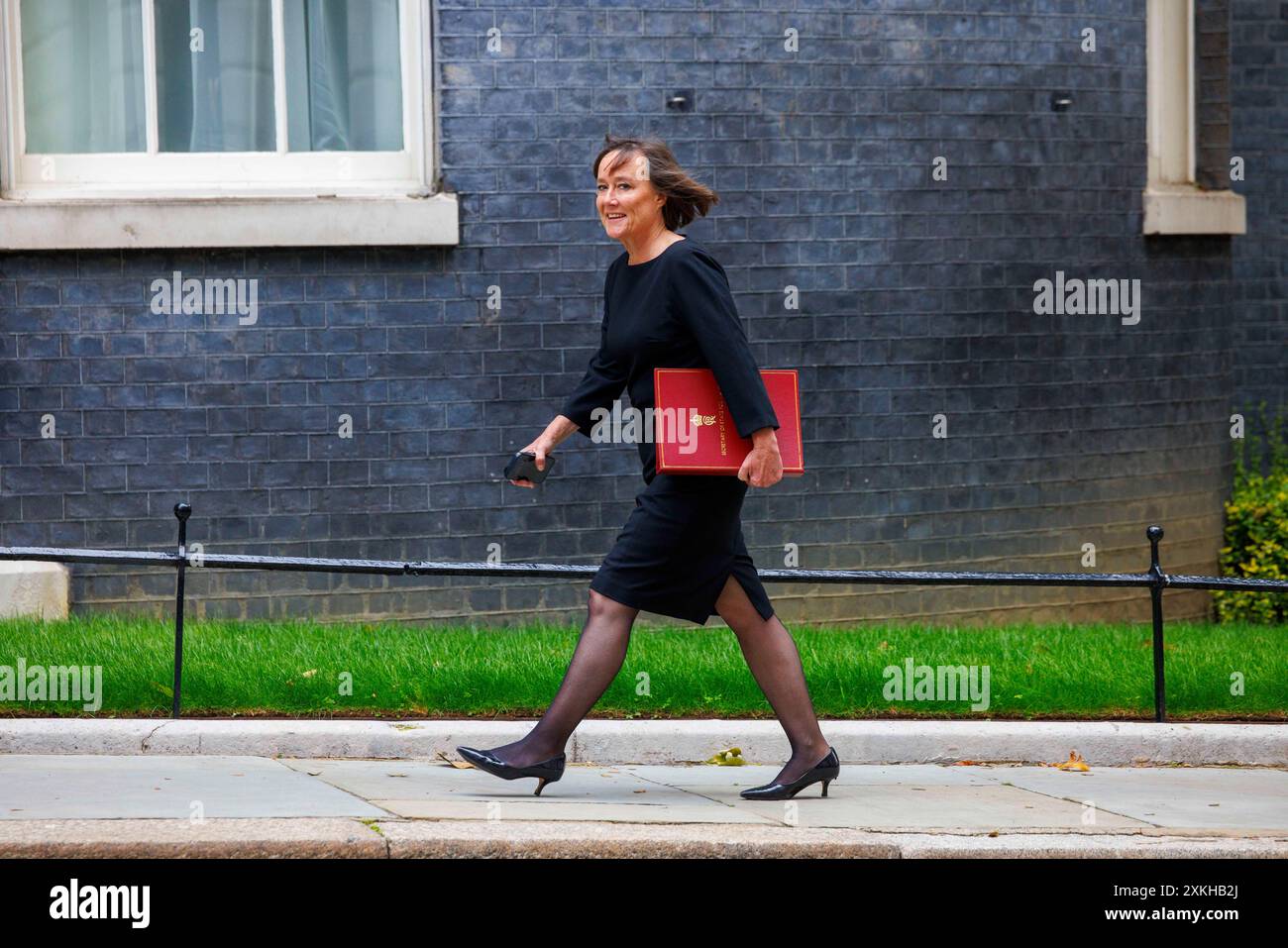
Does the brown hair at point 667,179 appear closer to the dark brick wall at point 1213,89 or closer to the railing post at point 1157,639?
the railing post at point 1157,639

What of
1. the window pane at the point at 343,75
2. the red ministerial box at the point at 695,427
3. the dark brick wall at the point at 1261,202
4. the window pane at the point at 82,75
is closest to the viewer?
the red ministerial box at the point at 695,427

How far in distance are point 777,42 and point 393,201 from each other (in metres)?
2.29

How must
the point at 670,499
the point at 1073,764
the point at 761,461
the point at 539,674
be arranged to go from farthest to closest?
1. the point at 539,674
2. the point at 1073,764
3. the point at 670,499
4. the point at 761,461

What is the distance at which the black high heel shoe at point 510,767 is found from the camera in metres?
5.41

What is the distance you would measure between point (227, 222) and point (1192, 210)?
5864 mm

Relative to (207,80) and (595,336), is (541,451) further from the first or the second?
(207,80)

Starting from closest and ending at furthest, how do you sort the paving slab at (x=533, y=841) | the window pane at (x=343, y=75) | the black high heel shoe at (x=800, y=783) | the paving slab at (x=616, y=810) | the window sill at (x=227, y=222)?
the paving slab at (x=533, y=841), the paving slab at (x=616, y=810), the black high heel shoe at (x=800, y=783), the window sill at (x=227, y=222), the window pane at (x=343, y=75)

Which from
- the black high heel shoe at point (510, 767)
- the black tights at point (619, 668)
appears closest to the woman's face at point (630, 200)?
the black tights at point (619, 668)

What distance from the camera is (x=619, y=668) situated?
18.2ft

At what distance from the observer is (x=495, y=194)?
9289mm

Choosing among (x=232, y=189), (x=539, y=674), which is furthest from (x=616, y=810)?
(x=232, y=189)

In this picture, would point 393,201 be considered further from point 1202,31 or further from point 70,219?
point 1202,31

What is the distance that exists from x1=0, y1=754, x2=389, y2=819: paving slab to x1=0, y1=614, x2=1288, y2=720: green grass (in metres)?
0.68

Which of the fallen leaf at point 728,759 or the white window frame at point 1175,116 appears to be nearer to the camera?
the fallen leaf at point 728,759
